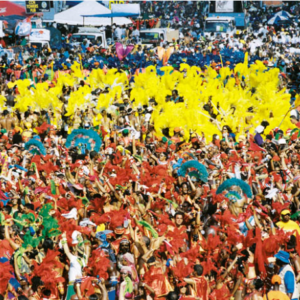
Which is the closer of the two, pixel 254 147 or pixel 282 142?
pixel 254 147

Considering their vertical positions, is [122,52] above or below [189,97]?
above

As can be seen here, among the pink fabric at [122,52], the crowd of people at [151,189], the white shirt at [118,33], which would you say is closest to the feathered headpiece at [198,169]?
the crowd of people at [151,189]

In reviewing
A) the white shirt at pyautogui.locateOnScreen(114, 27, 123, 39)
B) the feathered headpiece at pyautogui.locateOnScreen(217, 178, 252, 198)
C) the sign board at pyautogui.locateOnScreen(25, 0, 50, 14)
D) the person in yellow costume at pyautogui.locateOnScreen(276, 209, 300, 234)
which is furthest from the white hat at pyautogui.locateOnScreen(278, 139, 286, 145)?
the sign board at pyautogui.locateOnScreen(25, 0, 50, 14)

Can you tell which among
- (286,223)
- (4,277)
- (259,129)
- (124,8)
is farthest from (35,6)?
(4,277)

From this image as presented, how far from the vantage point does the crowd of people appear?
20.1ft

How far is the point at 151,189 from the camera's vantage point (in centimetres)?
834

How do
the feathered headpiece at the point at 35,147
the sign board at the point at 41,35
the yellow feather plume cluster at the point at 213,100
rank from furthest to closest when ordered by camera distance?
the sign board at the point at 41,35
the yellow feather plume cluster at the point at 213,100
the feathered headpiece at the point at 35,147

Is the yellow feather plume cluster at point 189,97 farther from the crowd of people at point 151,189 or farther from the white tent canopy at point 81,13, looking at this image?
the white tent canopy at point 81,13

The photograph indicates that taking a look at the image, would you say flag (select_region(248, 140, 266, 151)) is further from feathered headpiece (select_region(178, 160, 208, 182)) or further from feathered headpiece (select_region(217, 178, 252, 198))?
feathered headpiece (select_region(217, 178, 252, 198))

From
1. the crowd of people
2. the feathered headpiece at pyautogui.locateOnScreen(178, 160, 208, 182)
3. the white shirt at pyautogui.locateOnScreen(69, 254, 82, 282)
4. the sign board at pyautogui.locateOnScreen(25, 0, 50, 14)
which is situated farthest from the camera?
the sign board at pyautogui.locateOnScreen(25, 0, 50, 14)

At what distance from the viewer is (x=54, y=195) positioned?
834 cm

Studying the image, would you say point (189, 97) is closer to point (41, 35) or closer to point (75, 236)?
point (75, 236)

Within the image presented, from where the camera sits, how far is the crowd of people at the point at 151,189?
20.1 ft

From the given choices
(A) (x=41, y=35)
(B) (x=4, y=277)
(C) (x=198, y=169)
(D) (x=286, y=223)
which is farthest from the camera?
(A) (x=41, y=35)
